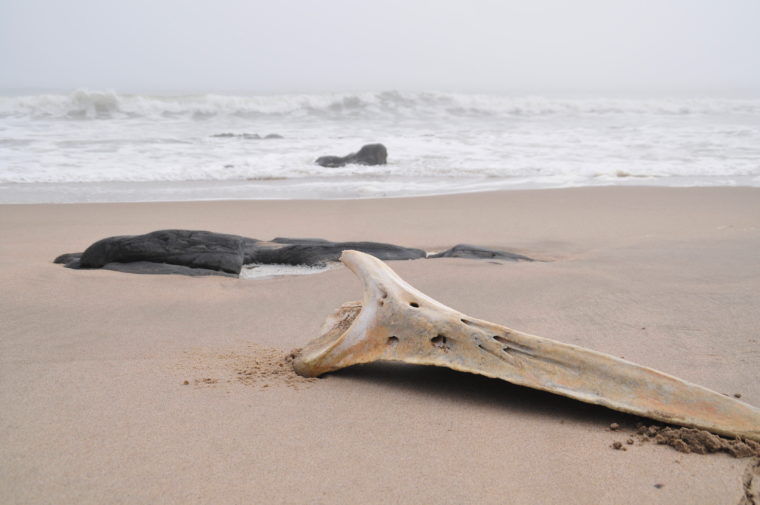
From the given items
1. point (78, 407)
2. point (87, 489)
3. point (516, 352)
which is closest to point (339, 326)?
point (516, 352)

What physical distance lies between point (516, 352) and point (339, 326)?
2.64 feet

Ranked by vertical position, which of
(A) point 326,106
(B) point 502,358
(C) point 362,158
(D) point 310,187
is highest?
(B) point 502,358

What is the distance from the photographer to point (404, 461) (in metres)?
2.10

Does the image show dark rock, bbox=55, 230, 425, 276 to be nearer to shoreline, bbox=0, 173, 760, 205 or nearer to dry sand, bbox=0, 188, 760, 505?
dry sand, bbox=0, 188, 760, 505

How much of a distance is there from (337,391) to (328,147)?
576 inches

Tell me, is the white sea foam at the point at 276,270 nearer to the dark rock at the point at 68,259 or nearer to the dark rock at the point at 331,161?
the dark rock at the point at 68,259

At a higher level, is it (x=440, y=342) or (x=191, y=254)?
(x=440, y=342)

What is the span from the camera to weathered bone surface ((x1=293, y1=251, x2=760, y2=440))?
2.22m

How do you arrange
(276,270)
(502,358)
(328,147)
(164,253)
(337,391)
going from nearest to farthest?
(502,358) < (337,391) < (164,253) < (276,270) < (328,147)

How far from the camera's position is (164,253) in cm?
509

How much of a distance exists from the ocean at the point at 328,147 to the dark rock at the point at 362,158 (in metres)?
0.33

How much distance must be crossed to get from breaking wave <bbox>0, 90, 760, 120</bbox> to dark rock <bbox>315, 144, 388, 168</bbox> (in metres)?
11.5

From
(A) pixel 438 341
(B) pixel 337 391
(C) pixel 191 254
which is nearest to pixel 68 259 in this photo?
(C) pixel 191 254

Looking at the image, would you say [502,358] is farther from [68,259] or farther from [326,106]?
[326,106]
